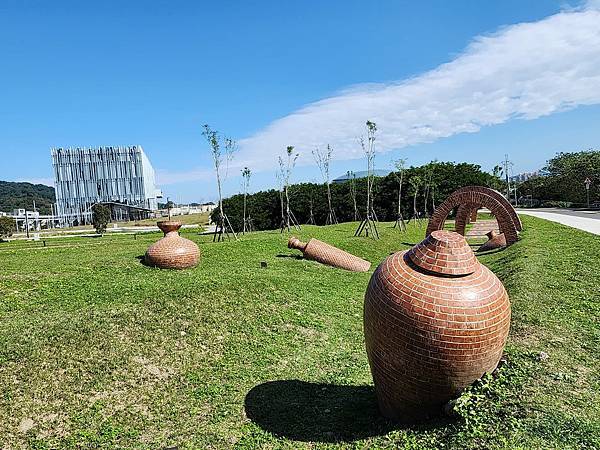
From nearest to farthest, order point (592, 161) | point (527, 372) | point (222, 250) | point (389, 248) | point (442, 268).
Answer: point (442, 268) → point (527, 372) → point (222, 250) → point (389, 248) → point (592, 161)

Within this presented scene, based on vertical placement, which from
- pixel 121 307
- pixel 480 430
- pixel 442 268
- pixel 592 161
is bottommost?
pixel 480 430

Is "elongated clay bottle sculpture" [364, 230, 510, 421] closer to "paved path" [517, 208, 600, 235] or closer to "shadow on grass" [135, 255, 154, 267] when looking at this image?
"shadow on grass" [135, 255, 154, 267]

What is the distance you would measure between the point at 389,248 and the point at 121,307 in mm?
12192

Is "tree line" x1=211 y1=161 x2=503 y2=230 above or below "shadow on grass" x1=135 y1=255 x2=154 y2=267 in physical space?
above

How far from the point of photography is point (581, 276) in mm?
9664

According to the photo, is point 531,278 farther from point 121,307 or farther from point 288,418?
point 121,307

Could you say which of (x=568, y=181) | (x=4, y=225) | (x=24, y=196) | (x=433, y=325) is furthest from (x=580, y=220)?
(x=24, y=196)

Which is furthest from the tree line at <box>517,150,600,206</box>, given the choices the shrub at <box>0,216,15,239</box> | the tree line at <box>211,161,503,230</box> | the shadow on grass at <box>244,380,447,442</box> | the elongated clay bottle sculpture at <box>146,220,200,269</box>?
the shrub at <box>0,216,15,239</box>

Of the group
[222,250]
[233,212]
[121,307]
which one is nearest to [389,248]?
[222,250]

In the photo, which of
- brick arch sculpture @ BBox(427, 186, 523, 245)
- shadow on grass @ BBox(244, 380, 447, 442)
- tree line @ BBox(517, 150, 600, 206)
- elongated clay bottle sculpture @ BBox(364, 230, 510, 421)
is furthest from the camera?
tree line @ BBox(517, 150, 600, 206)

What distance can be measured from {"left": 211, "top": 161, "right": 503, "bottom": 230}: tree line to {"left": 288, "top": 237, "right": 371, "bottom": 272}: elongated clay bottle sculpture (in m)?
23.7

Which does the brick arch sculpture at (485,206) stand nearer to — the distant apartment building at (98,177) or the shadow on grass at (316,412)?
the shadow on grass at (316,412)

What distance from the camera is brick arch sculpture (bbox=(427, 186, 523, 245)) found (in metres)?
16.0

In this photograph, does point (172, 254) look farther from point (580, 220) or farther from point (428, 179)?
point (428, 179)
